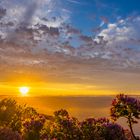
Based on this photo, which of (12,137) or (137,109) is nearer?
(12,137)

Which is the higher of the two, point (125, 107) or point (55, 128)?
point (125, 107)

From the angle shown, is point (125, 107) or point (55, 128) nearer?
point (55, 128)

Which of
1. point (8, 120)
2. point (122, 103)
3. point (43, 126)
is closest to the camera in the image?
point (43, 126)

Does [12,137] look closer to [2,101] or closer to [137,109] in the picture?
[2,101]

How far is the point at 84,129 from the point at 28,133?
3784 millimetres

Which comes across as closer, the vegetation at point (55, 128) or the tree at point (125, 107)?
the vegetation at point (55, 128)

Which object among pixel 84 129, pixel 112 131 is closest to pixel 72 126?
pixel 84 129

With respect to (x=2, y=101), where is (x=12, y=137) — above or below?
below

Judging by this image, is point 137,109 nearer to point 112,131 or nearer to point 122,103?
point 122,103

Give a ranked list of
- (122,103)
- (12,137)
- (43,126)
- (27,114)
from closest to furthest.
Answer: (12,137) → (43,126) → (27,114) → (122,103)

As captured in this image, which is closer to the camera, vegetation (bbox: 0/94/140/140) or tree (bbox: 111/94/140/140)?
vegetation (bbox: 0/94/140/140)

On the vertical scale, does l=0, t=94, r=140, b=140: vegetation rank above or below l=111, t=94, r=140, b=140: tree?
below

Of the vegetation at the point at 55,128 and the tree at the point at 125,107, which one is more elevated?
the tree at the point at 125,107

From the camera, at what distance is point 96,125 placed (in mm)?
22812
